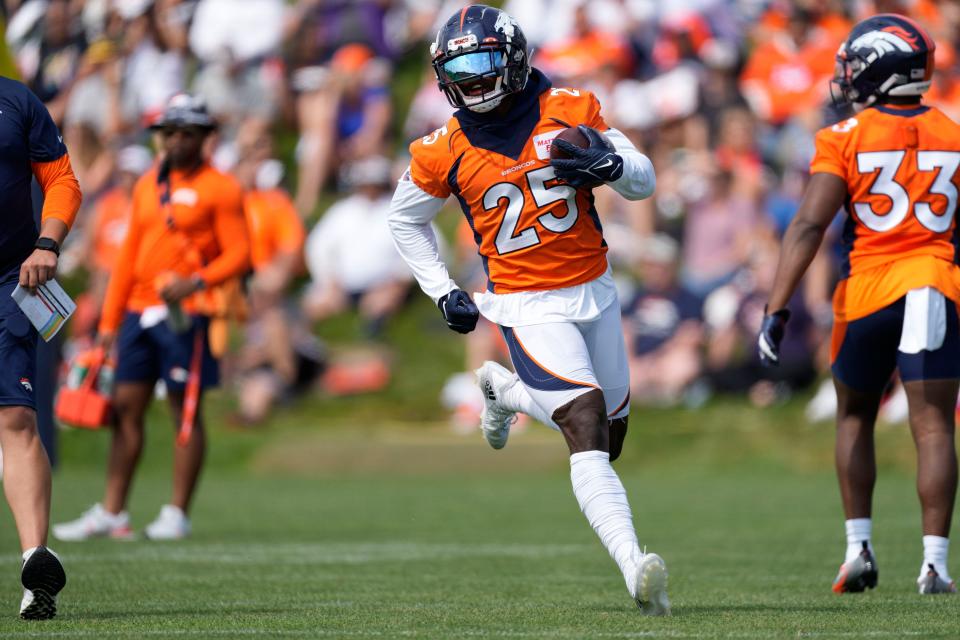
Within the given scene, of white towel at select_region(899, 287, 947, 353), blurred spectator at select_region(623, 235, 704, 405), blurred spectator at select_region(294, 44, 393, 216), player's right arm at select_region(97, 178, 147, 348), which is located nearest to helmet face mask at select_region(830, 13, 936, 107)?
white towel at select_region(899, 287, 947, 353)

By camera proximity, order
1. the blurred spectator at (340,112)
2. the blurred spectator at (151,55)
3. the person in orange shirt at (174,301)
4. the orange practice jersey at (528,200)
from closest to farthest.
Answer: the orange practice jersey at (528,200) → the person in orange shirt at (174,301) → the blurred spectator at (340,112) → the blurred spectator at (151,55)

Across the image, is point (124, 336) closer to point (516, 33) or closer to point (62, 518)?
point (62, 518)

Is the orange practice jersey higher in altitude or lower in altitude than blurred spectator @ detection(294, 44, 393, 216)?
higher

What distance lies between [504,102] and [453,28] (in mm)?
376

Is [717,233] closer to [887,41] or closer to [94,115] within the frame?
[94,115]

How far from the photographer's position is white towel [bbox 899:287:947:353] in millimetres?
7383

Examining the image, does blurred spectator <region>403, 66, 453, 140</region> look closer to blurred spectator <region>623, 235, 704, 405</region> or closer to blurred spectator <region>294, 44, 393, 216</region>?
blurred spectator <region>294, 44, 393, 216</region>

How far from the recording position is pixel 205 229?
11172 mm

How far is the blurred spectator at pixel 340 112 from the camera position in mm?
20469

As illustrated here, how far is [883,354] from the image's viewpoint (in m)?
7.65

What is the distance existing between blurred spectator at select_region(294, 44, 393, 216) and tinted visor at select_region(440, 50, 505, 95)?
1358cm

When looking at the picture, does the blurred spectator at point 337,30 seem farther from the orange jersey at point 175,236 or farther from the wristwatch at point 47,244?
the wristwatch at point 47,244

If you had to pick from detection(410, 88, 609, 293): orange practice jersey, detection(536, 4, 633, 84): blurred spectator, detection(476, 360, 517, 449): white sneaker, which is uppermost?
detection(410, 88, 609, 293): orange practice jersey

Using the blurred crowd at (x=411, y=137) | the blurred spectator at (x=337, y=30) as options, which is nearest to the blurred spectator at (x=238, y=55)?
the blurred crowd at (x=411, y=137)
